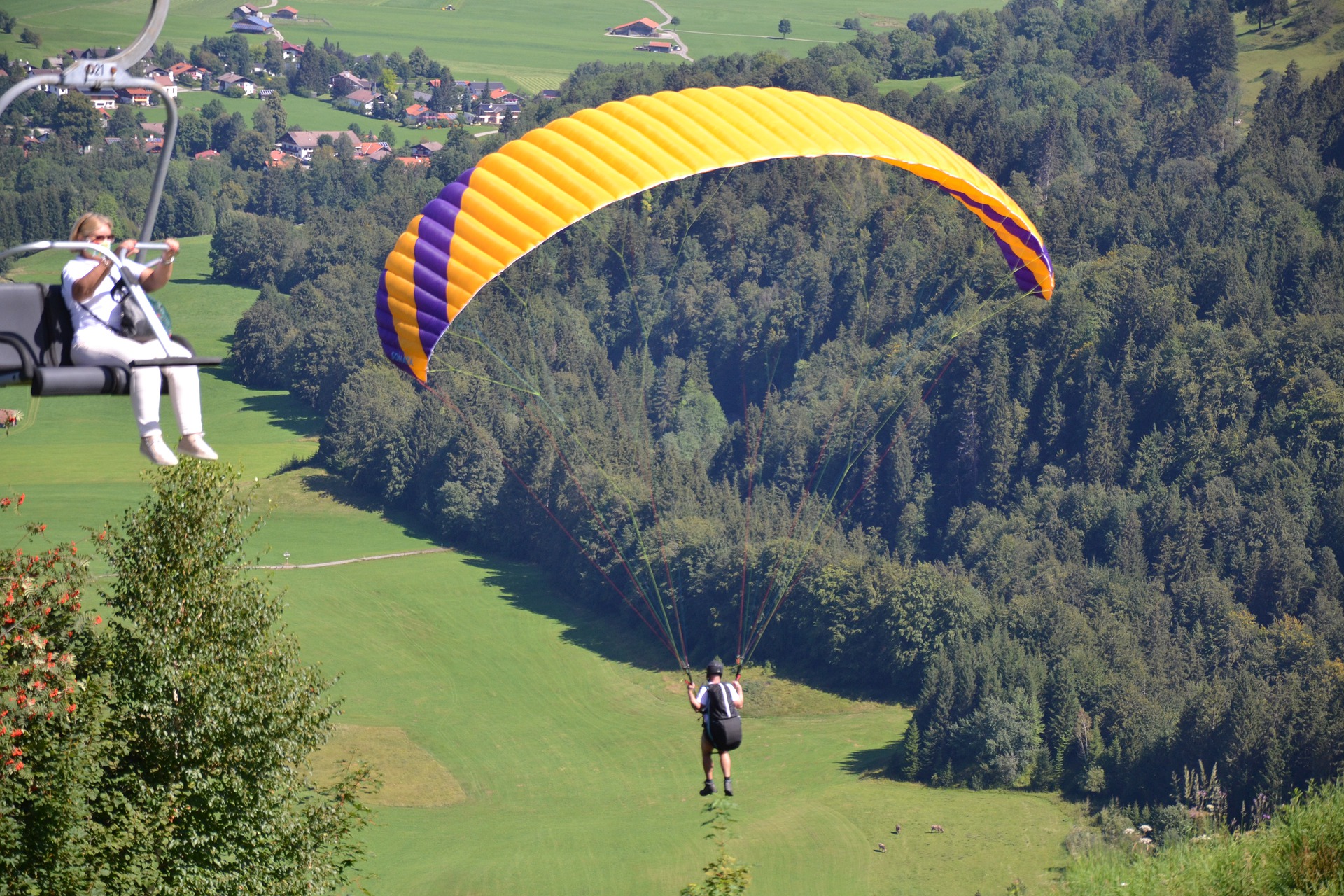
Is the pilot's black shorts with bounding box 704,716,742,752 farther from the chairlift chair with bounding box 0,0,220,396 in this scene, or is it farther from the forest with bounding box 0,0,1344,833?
the forest with bounding box 0,0,1344,833

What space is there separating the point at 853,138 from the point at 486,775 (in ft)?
176

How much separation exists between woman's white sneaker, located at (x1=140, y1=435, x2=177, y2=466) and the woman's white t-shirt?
3.24 feet

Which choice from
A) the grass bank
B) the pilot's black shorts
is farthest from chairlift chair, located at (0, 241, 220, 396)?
the grass bank

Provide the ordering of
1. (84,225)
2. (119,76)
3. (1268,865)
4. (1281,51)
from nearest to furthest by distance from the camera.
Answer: (119,76) → (84,225) → (1268,865) → (1281,51)

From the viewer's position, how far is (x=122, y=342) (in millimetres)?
12023

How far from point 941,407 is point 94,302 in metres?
111

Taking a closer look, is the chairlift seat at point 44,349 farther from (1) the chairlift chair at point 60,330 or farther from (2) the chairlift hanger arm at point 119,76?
(2) the chairlift hanger arm at point 119,76

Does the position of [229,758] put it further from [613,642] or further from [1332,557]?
[1332,557]

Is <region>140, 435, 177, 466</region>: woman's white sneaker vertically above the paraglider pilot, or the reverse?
<region>140, 435, 177, 466</region>: woman's white sneaker

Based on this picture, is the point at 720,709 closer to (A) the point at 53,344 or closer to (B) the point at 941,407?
(A) the point at 53,344

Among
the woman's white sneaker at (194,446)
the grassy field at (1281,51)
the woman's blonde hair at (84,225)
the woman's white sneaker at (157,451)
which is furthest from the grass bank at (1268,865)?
the grassy field at (1281,51)

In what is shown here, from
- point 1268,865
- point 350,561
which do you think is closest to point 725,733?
point 1268,865

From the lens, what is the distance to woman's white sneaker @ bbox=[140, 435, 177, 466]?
445 inches

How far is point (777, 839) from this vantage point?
6506cm
